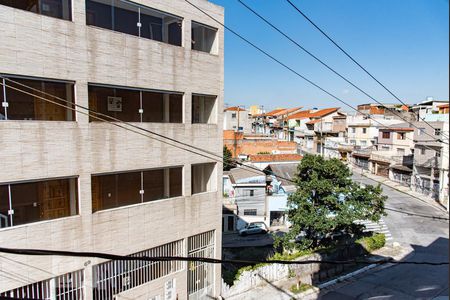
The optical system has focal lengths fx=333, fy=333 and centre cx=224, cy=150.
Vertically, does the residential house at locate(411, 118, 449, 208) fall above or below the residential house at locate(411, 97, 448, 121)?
below

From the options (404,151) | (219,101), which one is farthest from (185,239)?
(404,151)

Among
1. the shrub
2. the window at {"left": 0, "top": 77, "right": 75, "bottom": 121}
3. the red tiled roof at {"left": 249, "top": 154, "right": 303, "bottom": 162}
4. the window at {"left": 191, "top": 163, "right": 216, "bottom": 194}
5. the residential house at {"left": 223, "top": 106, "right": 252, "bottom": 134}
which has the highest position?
the residential house at {"left": 223, "top": 106, "right": 252, "bottom": 134}

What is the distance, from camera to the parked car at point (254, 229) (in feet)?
85.6

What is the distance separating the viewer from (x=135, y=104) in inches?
404

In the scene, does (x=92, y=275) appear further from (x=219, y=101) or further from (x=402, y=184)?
(x=402, y=184)

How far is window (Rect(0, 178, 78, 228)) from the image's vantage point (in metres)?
7.92

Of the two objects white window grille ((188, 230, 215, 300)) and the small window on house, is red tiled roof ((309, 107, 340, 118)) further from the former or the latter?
white window grille ((188, 230, 215, 300))

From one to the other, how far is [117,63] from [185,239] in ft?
20.4

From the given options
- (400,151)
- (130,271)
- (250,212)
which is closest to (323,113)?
(400,151)

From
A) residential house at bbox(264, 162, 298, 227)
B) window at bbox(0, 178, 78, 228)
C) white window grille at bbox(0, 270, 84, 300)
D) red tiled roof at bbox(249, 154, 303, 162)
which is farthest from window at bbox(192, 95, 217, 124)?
red tiled roof at bbox(249, 154, 303, 162)

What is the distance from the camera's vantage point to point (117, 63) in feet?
31.1

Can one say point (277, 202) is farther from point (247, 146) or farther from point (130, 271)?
point (130, 271)

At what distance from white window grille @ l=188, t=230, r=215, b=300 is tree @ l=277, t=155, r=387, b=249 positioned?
642 centimetres

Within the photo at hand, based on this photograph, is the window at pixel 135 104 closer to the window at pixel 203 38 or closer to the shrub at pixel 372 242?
the window at pixel 203 38
